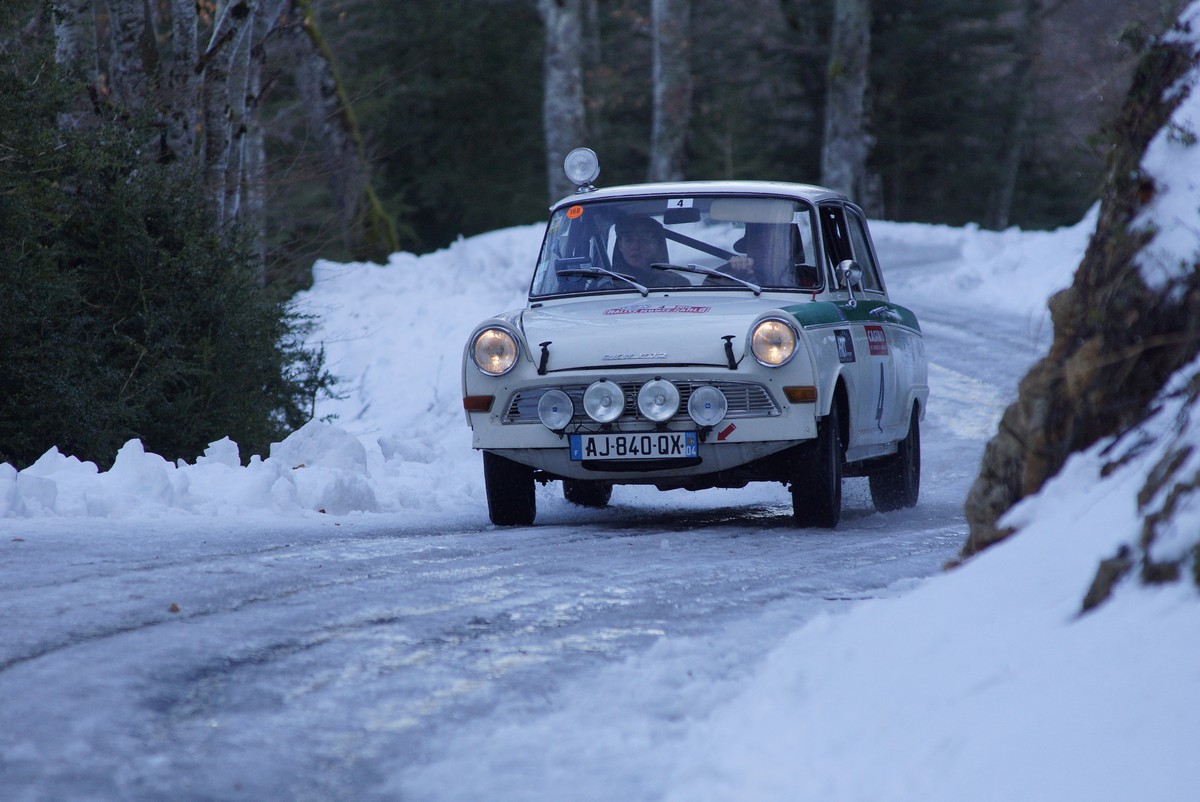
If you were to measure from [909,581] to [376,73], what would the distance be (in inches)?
1283

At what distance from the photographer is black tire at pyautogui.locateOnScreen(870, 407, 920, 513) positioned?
987cm

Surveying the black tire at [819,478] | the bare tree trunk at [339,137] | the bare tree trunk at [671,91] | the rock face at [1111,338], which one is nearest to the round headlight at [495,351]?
the black tire at [819,478]

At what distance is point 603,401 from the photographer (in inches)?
302

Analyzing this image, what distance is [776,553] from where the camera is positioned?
689 centimetres

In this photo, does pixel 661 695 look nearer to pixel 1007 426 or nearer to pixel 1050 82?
pixel 1007 426

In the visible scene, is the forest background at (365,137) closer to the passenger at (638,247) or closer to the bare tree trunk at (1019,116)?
the bare tree trunk at (1019,116)

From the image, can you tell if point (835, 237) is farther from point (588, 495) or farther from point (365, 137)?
point (365, 137)

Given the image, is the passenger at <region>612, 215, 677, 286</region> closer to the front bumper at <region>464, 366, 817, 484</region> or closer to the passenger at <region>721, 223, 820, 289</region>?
the passenger at <region>721, 223, 820, 289</region>

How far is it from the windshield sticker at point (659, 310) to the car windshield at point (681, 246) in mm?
432

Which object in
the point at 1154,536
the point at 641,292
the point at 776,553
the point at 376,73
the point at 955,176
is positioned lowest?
the point at 776,553

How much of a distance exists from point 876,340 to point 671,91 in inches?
775

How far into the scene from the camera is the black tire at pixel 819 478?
7.84 m

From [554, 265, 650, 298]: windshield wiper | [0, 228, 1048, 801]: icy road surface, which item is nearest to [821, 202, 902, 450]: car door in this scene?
[0, 228, 1048, 801]: icy road surface

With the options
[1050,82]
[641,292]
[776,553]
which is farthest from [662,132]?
[776,553]
